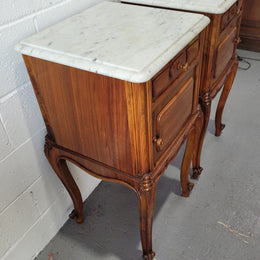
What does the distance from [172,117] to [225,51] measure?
57 centimetres

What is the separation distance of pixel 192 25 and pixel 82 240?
3.35ft

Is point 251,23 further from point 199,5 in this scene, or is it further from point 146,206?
point 146,206

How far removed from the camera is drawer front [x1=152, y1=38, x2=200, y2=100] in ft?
2.53

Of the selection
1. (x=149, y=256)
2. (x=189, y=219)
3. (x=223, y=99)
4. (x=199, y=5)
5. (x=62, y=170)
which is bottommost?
(x=189, y=219)

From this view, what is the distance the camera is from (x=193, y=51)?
916 mm

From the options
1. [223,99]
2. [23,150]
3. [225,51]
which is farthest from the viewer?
[223,99]

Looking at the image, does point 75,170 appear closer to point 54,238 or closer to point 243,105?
point 54,238

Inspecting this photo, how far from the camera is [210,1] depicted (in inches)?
42.7

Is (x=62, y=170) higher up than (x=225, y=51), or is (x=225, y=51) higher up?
(x=225, y=51)

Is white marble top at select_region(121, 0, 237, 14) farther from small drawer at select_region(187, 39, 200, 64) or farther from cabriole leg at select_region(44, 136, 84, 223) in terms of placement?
cabriole leg at select_region(44, 136, 84, 223)

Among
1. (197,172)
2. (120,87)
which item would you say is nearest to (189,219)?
(197,172)

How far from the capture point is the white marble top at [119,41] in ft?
2.30

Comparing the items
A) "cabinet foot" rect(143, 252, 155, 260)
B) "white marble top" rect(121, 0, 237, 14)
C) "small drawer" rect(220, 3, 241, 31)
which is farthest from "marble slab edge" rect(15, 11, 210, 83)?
"cabinet foot" rect(143, 252, 155, 260)

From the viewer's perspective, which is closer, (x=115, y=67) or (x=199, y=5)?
(x=115, y=67)
